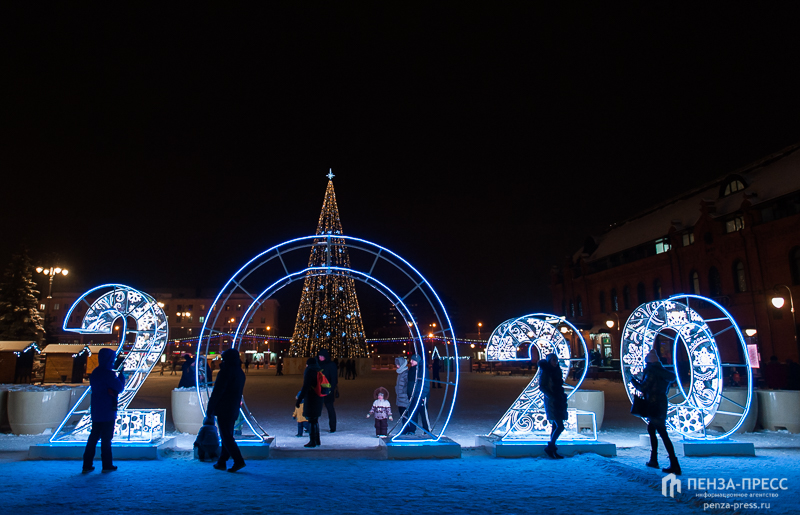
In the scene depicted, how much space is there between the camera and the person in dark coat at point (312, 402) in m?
9.12

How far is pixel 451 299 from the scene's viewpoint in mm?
95625

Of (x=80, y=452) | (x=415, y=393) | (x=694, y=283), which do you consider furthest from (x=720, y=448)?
(x=694, y=283)

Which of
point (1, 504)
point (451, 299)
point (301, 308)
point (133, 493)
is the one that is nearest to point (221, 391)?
point (133, 493)

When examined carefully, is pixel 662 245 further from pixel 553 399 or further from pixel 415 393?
pixel 553 399

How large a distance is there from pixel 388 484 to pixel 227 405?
251cm

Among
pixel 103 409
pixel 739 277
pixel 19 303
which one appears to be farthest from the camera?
pixel 19 303

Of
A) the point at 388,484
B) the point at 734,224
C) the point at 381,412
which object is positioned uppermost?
the point at 734,224

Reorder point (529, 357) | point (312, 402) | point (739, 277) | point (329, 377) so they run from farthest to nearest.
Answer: point (739, 277)
point (329, 377)
point (529, 357)
point (312, 402)

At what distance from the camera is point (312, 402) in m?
9.23

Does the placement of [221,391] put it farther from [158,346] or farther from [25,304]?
[25,304]

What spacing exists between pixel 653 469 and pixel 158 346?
8375 mm

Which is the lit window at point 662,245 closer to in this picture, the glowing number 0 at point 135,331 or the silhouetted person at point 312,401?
the silhouetted person at point 312,401

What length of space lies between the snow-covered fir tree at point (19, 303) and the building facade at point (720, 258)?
35.0 meters

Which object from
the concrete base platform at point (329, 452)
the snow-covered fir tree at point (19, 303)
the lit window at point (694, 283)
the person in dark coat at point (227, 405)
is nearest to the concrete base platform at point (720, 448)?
the concrete base platform at point (329, 452)
